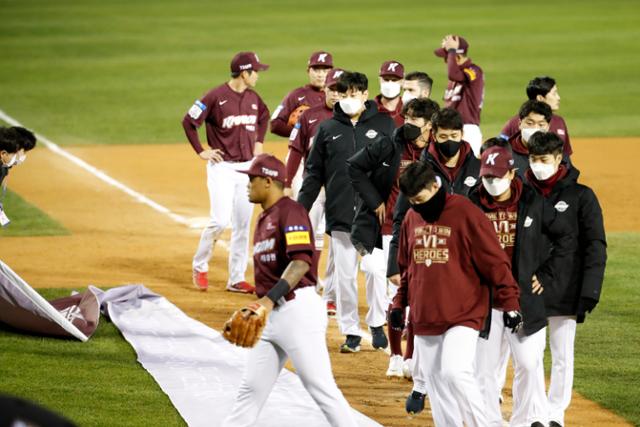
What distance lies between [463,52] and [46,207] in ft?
19.4

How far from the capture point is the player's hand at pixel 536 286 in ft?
26.3

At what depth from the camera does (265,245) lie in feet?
23.9

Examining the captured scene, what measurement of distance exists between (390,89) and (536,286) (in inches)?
137

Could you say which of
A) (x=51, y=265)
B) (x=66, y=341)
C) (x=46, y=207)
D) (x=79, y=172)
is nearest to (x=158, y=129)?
(x=79, y=172)

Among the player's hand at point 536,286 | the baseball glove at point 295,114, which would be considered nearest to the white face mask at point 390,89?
the baseball glove at point 295,114

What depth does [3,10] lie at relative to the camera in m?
41.7

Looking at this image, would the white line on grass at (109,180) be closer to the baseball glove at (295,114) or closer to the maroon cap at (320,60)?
the baseball glove at (295,114)

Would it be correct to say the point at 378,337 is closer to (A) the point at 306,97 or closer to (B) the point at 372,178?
(B) the point at 372,178

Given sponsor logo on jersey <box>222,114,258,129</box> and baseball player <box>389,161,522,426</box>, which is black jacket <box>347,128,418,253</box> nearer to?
baseball player <box>389,161,522,426</box>

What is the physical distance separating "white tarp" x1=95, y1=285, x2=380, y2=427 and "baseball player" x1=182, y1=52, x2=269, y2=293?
0.89 m

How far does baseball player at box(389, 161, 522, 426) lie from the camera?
23.4ft

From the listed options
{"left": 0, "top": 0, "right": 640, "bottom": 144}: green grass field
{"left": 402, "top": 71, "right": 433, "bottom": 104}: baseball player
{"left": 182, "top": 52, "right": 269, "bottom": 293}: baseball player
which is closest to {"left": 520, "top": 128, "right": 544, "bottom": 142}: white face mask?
{"left": 402, "top": 71, "right": 433, "bottom": 104}: baseball player

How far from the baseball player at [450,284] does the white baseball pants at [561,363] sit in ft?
3.70

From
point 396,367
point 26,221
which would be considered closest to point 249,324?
point 396,367
